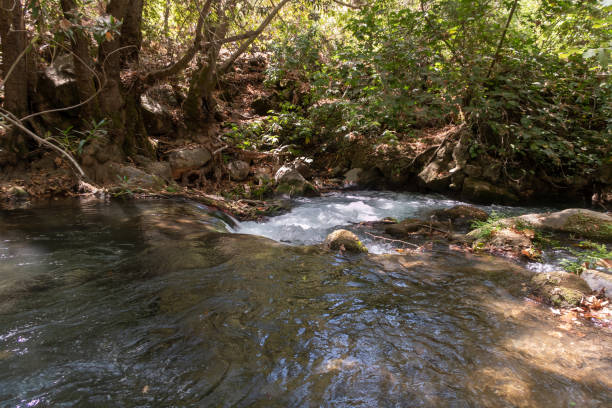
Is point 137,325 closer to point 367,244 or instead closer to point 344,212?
point 367,244

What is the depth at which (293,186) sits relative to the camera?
29.2 ft

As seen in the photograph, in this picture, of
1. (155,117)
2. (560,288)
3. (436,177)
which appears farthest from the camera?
(155,117)

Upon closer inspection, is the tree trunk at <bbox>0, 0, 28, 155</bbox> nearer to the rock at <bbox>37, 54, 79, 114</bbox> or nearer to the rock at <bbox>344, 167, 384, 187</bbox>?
the rock at <bbox>37, 54, 79, 114</bbox>

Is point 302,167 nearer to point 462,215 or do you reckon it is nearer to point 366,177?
point 366,177

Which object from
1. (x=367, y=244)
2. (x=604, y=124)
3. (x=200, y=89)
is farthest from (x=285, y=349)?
(x=604, y=124)

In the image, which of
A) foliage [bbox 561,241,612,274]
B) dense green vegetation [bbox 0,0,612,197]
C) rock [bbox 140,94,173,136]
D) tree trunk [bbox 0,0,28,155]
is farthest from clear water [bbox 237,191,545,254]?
tree trunk [bbox 0,0,28,155]

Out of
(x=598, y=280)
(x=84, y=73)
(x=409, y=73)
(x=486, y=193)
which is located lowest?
(x=598, y=280)

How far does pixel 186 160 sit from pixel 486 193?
777 cm

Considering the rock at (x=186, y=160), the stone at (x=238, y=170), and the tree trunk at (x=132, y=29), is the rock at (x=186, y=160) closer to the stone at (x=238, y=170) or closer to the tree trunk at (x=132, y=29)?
the stone at (x=238, y=170)

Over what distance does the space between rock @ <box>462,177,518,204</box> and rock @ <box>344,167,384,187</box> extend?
2585 millimetres

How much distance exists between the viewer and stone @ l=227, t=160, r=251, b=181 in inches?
369

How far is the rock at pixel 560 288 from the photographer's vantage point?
3.08 m

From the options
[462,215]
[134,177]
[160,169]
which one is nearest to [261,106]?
[160,169]

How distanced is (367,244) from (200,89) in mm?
7125
